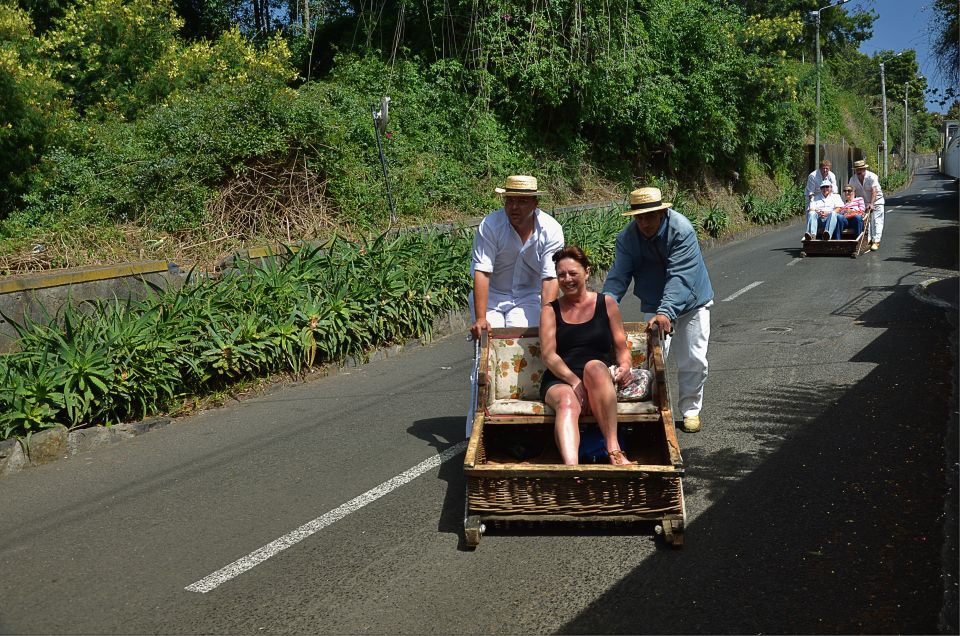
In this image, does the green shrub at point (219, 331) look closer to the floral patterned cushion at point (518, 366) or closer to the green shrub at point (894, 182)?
the floral patterned cushion at point (518, 366)

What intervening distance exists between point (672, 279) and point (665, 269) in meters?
0.27

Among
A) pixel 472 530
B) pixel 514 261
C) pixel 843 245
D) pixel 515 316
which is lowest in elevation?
pixel 472 530

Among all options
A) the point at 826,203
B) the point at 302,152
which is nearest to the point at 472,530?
the point at 302,152

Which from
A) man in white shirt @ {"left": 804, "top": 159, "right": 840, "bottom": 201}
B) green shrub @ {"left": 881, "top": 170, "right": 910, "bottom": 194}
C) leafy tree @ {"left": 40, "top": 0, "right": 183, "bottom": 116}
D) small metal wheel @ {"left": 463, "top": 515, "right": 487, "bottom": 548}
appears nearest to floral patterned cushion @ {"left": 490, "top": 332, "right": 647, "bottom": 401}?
small metal wheel @ {"left": 463, "top": 515, "right": 487, "bottom": 548}

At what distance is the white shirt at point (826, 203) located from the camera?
18.6m

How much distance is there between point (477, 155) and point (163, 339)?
13.0 metres

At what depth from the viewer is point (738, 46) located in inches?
1219

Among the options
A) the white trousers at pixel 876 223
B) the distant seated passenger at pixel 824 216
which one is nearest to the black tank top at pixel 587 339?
the distant seated passenger at pixel 824 216

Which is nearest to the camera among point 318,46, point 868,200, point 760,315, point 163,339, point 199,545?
point 199,545

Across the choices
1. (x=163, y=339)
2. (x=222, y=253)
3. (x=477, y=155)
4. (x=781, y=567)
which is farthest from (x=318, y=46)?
(x=781, y=567)

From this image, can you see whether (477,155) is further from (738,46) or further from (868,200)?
(738,46)

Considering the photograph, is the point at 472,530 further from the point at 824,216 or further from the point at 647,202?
the point at 824,216

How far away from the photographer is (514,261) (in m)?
6.45

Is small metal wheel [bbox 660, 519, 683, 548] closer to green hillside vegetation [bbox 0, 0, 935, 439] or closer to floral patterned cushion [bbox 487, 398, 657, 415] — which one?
floral patterned cushion [bbox 487, 398, 657, 415]
